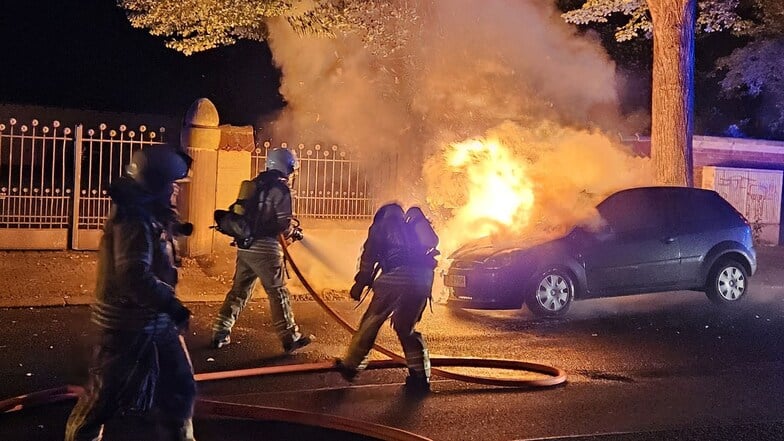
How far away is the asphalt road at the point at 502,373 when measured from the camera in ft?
19.6

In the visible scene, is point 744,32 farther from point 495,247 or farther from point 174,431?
point 174,431

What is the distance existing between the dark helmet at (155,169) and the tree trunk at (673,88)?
448 inches

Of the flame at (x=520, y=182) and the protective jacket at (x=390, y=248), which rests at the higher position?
the flame at (x=520, y=182)

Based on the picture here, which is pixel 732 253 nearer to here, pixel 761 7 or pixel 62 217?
pixel 62 217

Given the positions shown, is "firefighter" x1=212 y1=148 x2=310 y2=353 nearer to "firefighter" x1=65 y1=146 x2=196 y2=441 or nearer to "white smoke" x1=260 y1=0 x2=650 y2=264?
"firefighter" x1=65 y1=146 x2=196 y2=441

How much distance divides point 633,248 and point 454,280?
87.8 inches

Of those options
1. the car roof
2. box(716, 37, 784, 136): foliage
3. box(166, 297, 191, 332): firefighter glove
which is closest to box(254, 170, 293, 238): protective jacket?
box(166, 297, 191, 332): firefighter glove

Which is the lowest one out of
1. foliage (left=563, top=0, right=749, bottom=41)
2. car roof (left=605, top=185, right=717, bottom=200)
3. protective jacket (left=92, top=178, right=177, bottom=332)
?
protective jacket (left=92, top=178, right=177, bottom=332)

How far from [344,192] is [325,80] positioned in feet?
12.2

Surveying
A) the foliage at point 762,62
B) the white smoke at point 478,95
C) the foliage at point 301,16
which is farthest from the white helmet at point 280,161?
the foliage at point 762,62

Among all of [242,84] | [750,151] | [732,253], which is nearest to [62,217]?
[732,253]

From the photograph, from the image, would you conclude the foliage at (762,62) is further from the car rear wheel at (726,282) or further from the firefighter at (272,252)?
the firefighter at (272,252)

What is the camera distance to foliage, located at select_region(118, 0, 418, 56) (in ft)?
53.0

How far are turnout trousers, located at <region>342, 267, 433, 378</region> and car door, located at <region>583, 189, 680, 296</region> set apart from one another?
4.42 meters
